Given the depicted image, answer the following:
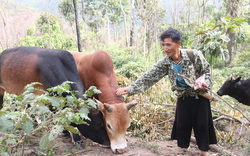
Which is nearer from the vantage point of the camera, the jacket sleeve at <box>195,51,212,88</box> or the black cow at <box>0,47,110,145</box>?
the jacket sleeve at <box>195,51,212,88</box>

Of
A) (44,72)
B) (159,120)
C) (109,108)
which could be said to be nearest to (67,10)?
(44,72)

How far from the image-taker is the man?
3045 mm

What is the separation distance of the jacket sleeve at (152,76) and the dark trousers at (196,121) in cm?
50

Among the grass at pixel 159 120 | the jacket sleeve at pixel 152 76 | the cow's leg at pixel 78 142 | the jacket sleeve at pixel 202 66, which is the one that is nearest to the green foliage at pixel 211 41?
the grass at pixel 159 120

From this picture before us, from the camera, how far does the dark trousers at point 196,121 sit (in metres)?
3.19

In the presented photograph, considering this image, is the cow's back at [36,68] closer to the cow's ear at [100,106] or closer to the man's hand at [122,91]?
the cow's ear at [100,106]

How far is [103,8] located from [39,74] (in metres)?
36.0

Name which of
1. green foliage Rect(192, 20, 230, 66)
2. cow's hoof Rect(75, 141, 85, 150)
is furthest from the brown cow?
green foliage Rect(192, 20, 230, 66)

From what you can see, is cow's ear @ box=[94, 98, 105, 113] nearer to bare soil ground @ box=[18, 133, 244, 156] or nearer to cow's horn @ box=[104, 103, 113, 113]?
cow's horn @ box=[104, 103, 113, 113]

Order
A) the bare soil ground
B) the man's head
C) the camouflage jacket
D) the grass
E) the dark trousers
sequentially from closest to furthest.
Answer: the man's head → the camouflage jacket → the dark trousers → the bare soil ground → the grass

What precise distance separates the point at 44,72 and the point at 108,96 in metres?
1.21

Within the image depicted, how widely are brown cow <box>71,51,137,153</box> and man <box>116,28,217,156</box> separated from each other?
633mm

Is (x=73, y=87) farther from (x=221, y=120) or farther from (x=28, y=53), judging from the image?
(x=221, y=120)

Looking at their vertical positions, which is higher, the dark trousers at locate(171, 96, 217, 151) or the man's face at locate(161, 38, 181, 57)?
the man's face at locate(161, 38, 181, 57)
